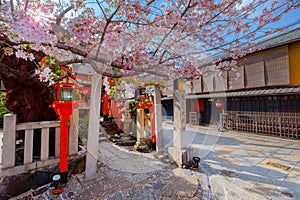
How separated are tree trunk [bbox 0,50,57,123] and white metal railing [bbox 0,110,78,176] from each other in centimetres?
43

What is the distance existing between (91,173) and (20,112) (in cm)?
221

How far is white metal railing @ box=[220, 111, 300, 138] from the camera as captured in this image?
24.5ft

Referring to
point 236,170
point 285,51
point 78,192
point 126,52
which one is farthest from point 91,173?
point 285,51

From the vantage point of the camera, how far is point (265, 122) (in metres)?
8.50

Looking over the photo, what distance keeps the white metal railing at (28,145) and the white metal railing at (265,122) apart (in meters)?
10.2

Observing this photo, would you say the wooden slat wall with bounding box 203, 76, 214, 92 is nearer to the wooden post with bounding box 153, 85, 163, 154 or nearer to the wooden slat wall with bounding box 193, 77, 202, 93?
the wooden slat wall with bounding box 193, 77, 202, 93

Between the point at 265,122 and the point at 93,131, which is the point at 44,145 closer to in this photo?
the point at 93,131

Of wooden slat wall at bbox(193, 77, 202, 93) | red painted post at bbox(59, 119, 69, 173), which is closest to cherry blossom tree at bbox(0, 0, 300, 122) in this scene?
red painted post at bbox(59, 119, 69, 173)

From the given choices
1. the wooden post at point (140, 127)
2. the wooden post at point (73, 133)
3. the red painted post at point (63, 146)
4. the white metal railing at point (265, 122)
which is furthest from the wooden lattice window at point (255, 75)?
the red painted post at point (63, 146)

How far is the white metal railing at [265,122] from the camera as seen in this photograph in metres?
7.48

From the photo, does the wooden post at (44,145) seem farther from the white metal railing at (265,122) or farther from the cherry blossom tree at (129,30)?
the white metal railing at (265,122)

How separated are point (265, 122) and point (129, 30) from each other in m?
9.66

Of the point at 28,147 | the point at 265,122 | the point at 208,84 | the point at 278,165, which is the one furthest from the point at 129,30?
the point at 208,84

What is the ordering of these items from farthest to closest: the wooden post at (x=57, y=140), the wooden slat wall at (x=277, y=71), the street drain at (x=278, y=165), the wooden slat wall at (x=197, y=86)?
the wooden slat wall at (x=197, y=86) → the wooden slat wall at (x=277, y=71) → the street drain at (x=278, y=165) → the wooden post at (x=57, y=140)
